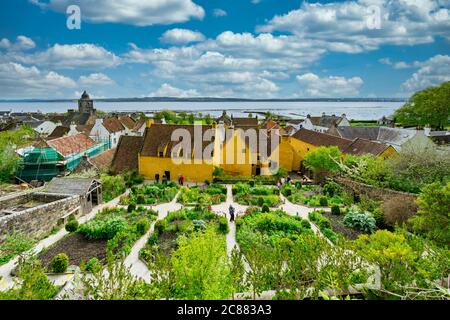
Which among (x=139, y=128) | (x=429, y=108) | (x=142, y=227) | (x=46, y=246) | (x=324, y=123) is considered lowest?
(x=46, y=246)

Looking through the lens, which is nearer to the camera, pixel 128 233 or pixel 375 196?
pixel 128 233

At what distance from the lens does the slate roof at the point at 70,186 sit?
2334 cm

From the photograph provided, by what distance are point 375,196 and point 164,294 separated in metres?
21.2

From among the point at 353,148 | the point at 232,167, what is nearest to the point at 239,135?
the point at 232,167

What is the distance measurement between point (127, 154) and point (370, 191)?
23.7m

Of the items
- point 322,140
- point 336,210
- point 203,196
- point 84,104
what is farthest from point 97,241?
point 84,104

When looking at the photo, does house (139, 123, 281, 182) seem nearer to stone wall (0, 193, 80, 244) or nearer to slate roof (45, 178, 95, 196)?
slate roof (45, 178, 95, 196)

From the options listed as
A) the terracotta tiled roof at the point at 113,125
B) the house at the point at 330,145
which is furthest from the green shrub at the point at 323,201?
the terracotta tiled roof at the point at 113,125

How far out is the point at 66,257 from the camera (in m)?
15.4

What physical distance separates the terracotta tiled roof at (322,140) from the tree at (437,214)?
2569 cm

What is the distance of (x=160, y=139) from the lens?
34281mm

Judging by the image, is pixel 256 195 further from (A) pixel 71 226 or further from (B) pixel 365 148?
(A) pixel 71 226

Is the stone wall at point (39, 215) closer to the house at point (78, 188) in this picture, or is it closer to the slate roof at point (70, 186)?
the house at point (78, 188)
